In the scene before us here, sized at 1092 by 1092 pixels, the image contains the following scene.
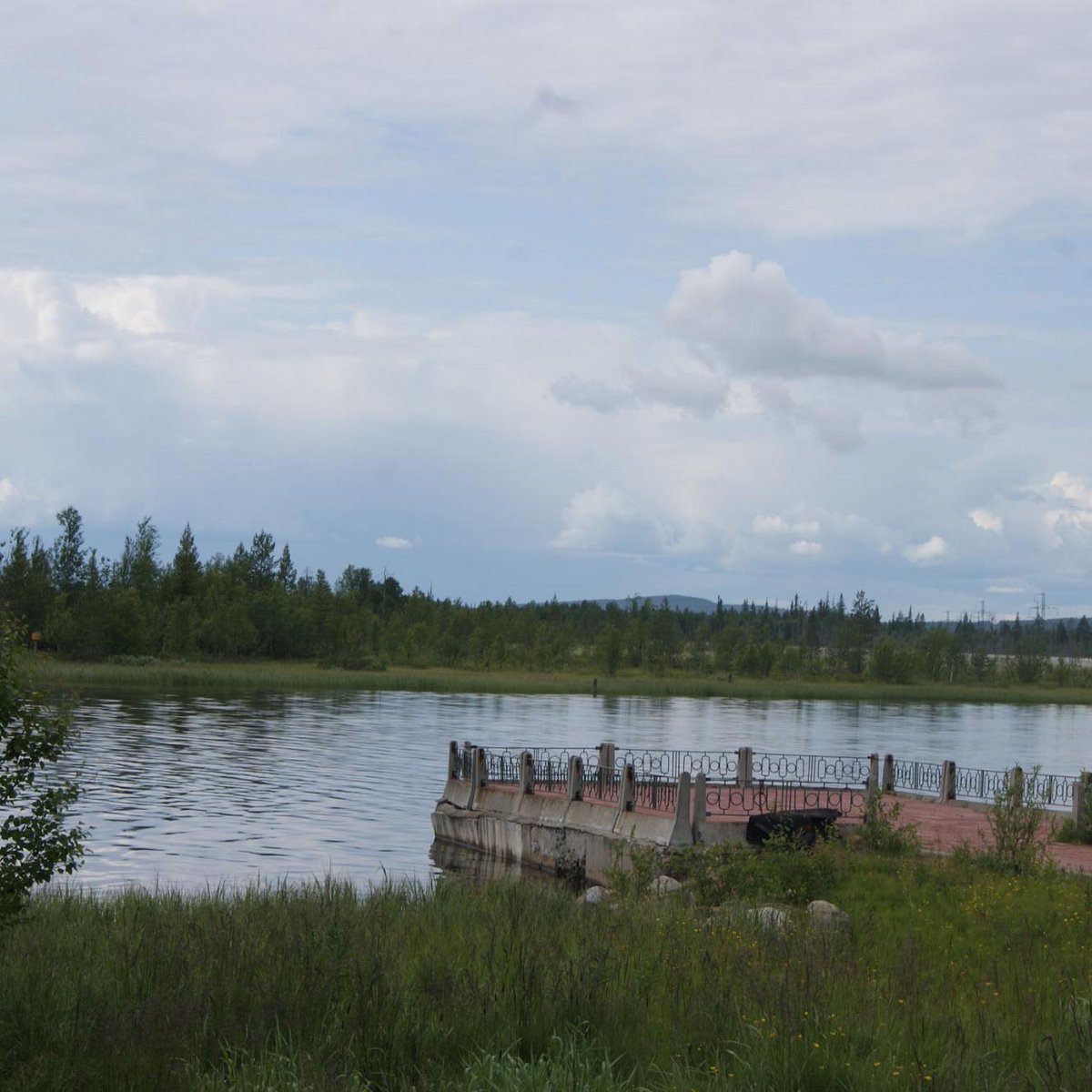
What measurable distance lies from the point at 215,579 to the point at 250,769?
90.0m

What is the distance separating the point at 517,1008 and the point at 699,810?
14.8 metres

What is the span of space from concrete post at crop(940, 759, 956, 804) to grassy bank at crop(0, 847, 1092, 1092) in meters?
17.8

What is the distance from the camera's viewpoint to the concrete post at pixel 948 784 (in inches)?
1219

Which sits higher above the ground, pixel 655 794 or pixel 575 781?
pixel 575 781

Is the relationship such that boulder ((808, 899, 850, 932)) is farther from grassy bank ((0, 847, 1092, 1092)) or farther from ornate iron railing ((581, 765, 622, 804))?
ornate iron railing ((581, 765, 622, 804))

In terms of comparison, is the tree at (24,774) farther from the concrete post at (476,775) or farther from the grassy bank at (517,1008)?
the concrete post at (476,775)

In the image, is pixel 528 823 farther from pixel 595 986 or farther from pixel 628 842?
pixel 595 986

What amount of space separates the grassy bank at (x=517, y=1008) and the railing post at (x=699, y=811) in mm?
9899

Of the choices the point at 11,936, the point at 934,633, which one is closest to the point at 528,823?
the point at 11,936

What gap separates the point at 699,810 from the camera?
23.8m

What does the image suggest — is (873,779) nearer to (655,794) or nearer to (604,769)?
(655,794)

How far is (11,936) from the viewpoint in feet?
39.7

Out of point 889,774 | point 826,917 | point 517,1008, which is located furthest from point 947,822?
point 517,1008

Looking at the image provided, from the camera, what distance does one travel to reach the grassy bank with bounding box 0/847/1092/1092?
26.6 ft
